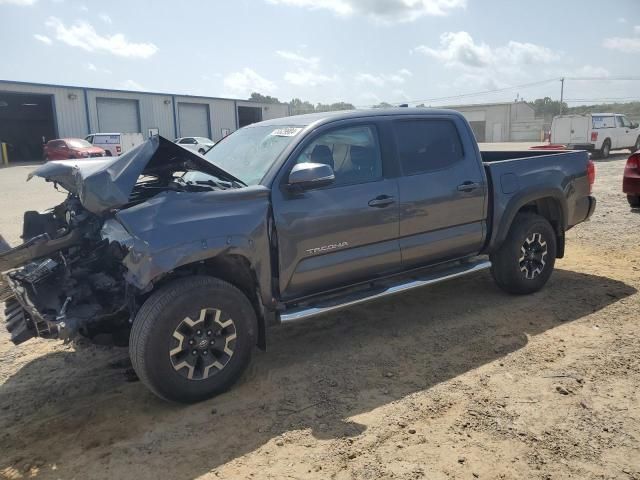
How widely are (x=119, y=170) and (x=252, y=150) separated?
123 cm

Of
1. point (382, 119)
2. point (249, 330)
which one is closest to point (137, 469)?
point (249, 330)

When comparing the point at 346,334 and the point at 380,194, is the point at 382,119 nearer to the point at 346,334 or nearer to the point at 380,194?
the point at 380,194

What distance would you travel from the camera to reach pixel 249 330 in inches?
146

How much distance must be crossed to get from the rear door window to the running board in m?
0.96

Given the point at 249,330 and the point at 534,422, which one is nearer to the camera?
the point at 534,422

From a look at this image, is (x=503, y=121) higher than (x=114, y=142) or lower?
higher

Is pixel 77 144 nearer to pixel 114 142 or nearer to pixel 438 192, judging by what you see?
pixel 114 142

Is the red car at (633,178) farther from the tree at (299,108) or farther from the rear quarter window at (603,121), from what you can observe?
the tree at (299,108)

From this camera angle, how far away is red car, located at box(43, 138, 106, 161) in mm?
26609

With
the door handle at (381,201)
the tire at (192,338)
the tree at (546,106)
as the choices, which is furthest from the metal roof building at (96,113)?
the tree at (546,106)

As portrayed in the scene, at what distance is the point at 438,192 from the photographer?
15.4 ft

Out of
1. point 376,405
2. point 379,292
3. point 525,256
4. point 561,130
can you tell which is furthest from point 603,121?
point 376,405

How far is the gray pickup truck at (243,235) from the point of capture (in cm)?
343

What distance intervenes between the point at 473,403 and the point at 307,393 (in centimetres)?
114
